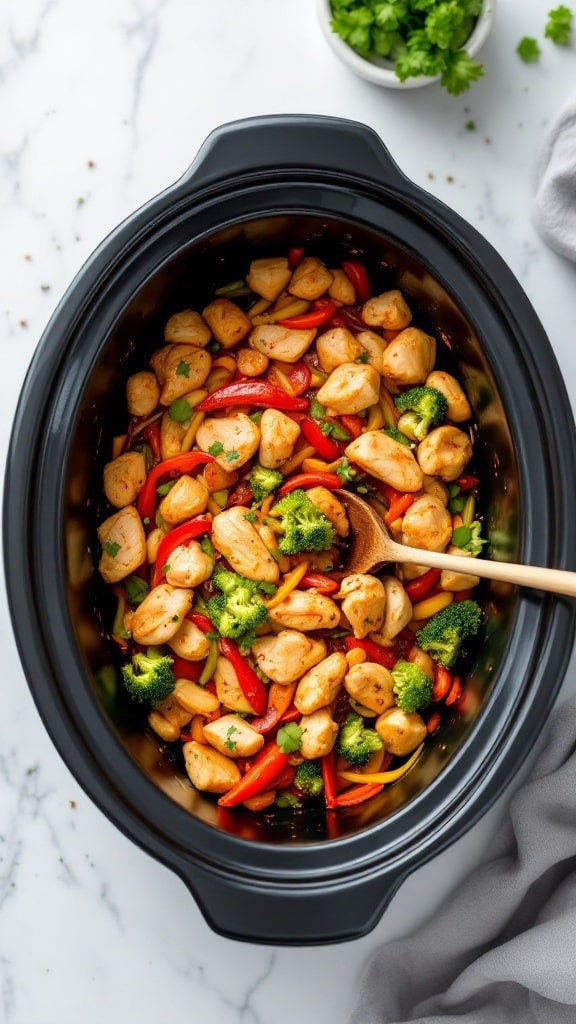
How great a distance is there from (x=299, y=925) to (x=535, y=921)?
3.06 feet

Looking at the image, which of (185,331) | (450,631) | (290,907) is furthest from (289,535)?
(290,907)

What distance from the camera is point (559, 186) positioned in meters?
2.57

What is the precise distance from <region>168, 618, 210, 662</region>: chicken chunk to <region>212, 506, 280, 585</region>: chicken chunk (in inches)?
7.7

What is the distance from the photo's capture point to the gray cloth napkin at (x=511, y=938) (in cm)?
253

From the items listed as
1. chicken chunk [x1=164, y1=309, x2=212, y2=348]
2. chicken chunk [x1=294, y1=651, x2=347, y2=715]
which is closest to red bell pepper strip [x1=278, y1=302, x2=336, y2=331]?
chicken chunk [x1=164, y1=309, x2=212, y2=348]

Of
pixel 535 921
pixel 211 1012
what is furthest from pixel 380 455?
pixel 211 1012

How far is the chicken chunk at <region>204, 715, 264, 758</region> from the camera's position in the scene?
2.42 metres

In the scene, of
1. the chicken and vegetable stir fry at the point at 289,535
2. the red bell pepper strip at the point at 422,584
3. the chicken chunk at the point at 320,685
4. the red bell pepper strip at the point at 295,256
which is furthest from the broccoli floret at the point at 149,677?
the red bell pepper strip at the point at 295,256

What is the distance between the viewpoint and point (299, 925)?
7.06 ft

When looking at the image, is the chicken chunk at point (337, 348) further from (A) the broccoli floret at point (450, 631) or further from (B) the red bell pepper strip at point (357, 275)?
(A) the broccoli floret at point (450, 631)

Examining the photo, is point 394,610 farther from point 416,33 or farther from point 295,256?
point 416,33

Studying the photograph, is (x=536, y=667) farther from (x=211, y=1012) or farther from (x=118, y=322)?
(x=211, y=1012)

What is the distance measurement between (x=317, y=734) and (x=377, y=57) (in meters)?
1.79

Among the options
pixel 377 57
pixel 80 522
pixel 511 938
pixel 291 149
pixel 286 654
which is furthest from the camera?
pixel 511 938
